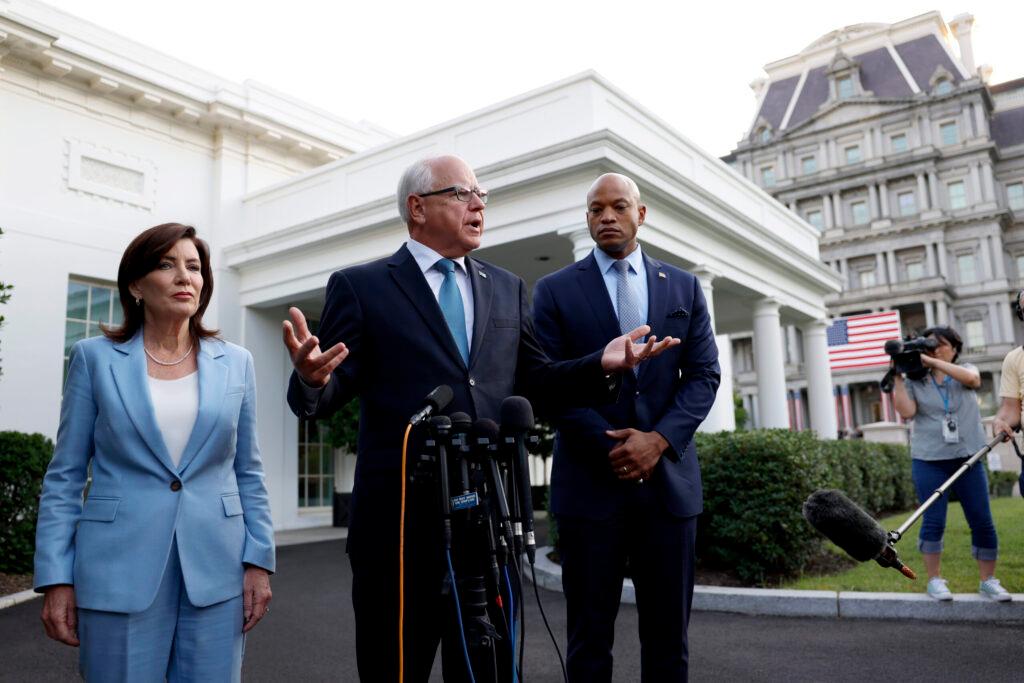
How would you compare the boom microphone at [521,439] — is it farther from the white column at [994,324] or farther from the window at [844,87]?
the window at [844,87]

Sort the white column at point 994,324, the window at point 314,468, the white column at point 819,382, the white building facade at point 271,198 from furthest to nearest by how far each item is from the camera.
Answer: the white column at point 994,324 < the white column at point 819,382 < the window at point 314,468 < the white building facade at point 271,198

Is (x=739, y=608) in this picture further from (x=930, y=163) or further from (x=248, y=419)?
(x=930, y=163)

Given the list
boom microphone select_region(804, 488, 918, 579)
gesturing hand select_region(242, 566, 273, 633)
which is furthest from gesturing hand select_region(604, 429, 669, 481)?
gesturing hand select_region(242, 566, 273, 633)

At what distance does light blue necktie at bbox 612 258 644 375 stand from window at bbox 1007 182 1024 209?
68.3m

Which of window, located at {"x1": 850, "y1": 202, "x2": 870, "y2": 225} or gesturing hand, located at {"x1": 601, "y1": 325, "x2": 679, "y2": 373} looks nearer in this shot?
gesturing hand, located at {"x1": 601, "y1": 325, "x2": 679, "y2": 373}

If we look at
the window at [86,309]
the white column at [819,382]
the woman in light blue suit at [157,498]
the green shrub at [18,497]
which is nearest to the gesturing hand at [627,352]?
the woman in light blue suit at [157,498]

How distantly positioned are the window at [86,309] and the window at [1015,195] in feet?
214

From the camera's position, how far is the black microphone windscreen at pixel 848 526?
3316mm

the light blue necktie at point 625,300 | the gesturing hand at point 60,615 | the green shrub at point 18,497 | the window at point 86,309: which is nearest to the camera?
the gesturing hand at point 60,615

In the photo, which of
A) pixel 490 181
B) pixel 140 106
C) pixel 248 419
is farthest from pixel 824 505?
pixel 140 106

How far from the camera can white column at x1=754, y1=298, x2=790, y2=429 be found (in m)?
16.7

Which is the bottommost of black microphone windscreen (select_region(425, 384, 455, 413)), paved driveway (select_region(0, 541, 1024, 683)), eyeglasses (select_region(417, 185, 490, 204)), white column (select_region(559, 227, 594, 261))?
paved driveway (select_region(0, 541, 1024, 683))

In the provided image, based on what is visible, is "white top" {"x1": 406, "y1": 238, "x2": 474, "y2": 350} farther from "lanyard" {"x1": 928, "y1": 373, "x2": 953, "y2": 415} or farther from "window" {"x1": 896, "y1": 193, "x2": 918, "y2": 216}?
"window" {"x1": 896, "y1": 193, "x2": 918, "y2": 216}

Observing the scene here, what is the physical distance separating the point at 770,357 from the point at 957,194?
169 feet
